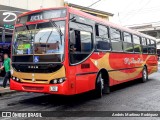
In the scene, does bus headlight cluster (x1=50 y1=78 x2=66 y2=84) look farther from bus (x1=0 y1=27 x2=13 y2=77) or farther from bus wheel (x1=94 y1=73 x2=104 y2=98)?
bus (x1=0 y1=27 x2=13 y2=77)

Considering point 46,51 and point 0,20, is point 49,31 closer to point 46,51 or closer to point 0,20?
point 46,51

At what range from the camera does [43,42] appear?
7914 millimetres

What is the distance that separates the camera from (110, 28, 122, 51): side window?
35.9ft

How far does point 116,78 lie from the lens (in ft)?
36.0

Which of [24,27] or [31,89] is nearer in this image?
[31,89]

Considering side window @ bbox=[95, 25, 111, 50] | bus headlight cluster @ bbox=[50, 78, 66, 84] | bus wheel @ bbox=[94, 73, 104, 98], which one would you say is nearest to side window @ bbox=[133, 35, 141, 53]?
side window @ bbox=[95, 25, 111, 50]

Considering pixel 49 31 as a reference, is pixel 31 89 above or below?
below

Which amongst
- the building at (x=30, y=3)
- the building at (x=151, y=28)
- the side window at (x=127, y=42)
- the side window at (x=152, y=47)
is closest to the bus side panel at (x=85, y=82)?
the side window at (x=127, y=42)

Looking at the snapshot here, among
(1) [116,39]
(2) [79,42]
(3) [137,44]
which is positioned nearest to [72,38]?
(2) [79,42]

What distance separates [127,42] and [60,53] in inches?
227

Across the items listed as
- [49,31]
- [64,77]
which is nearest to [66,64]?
[64,77]

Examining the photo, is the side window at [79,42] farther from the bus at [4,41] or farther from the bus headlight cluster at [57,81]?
the bus at [4,41]

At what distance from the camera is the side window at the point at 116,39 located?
10945mm

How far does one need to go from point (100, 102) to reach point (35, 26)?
331cm
